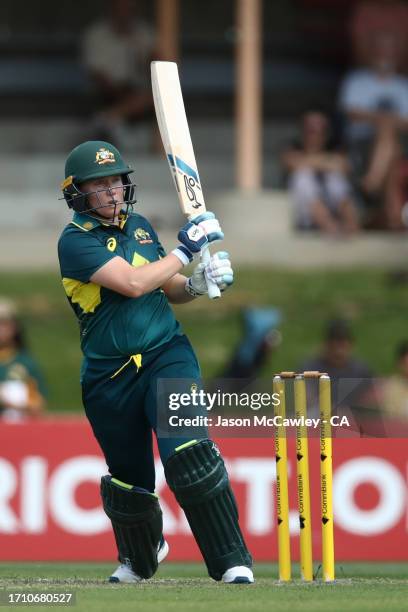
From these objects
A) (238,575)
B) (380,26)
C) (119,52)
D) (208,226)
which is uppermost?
(380,26)

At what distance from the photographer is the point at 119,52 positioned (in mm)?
14039

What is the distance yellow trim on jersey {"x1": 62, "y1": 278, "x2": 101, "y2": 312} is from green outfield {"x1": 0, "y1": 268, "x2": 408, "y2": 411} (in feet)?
17.9

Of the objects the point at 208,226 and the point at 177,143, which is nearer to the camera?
the point at 208,226

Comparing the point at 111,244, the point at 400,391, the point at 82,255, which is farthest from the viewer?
the point at 400,391

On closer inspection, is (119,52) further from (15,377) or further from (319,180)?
(15,377)

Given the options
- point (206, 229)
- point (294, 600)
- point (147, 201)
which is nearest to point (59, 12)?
point (147, 201)

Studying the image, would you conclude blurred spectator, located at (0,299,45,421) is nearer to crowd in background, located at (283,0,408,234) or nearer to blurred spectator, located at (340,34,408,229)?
crowd in background, located at (283,0,408,234)

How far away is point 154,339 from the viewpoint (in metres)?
6.19

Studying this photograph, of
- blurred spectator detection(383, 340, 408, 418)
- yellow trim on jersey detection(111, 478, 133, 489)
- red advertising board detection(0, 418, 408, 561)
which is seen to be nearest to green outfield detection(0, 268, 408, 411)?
blurred spectator detection(383, 340, 408, 418)

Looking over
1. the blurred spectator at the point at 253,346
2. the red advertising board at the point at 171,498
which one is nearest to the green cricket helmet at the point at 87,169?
the red advertising board at the point at 171,498

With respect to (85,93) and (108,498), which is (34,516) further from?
(85,93)

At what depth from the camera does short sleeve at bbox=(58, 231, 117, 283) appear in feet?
20.0

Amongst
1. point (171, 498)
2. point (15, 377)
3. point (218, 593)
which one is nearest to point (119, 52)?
point (15, 377)

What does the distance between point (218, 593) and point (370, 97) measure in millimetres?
7958
